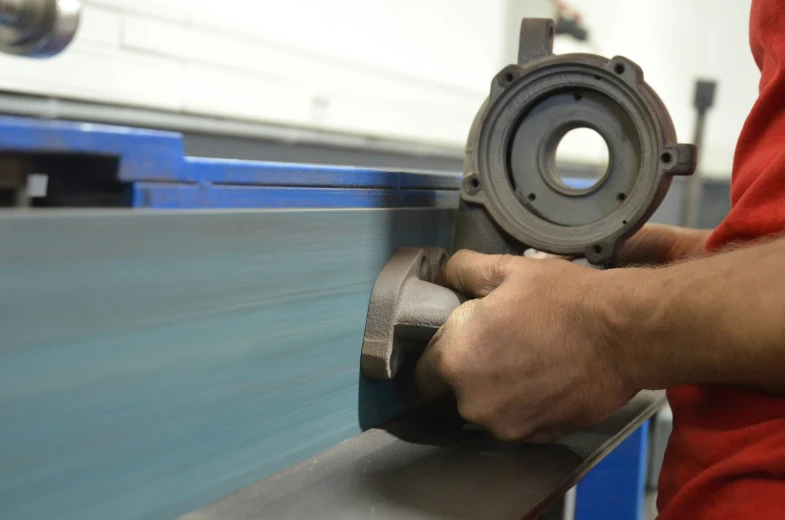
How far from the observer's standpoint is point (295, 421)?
1.70 feet

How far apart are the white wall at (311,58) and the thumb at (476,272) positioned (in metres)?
0.73

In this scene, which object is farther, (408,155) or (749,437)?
(408,155)

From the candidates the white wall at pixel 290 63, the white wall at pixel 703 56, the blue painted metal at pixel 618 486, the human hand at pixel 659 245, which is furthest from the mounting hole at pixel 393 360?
the white wall at pixel 703 56

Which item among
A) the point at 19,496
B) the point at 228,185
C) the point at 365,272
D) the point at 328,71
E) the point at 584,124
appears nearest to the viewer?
the point at 19,496

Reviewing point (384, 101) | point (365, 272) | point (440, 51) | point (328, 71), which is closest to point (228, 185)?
point (365, 272)

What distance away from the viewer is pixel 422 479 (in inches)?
20.5

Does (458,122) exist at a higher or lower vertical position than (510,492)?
higher

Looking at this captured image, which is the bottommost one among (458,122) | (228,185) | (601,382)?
(601,382)

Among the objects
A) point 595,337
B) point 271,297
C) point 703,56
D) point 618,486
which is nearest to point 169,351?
point 271,297

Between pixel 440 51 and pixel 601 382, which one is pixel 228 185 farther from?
pixel 440 51

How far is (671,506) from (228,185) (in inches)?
17.5

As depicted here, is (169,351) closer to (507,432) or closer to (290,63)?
(507,432)

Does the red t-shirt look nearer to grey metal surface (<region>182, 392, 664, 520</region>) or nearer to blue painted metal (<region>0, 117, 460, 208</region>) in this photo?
grey metal surface (<region>182, 392, 664, 520</region>)

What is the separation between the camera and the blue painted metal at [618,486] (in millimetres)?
983
